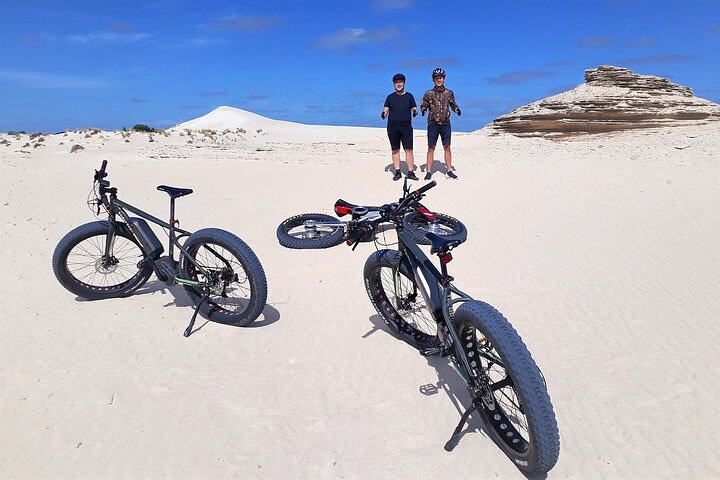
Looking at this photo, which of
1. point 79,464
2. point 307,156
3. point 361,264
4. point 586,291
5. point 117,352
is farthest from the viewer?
point 307,156

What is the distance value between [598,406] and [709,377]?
1055mm

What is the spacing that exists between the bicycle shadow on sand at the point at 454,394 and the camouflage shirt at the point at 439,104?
23.9 feet

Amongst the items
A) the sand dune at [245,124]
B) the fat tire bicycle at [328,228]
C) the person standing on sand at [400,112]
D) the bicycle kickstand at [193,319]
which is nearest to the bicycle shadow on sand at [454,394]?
the bicycle kickstand at [193,319]

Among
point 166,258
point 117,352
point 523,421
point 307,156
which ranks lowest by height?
point 523,421

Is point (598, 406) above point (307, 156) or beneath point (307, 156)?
beneath

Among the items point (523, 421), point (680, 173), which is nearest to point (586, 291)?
point (523, 421)

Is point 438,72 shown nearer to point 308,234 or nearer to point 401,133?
point 401,133

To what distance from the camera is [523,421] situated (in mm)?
3270

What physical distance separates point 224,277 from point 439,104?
7.58 metres

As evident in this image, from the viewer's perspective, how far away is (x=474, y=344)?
3.07m

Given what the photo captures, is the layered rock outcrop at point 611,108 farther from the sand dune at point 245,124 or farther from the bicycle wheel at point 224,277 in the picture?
the bicycle wheel at point 224,277

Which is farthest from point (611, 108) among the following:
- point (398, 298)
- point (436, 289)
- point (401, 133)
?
point (436, 289)

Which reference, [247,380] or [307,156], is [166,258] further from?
[307,156]

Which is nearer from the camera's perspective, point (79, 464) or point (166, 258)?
point (79, 464)
